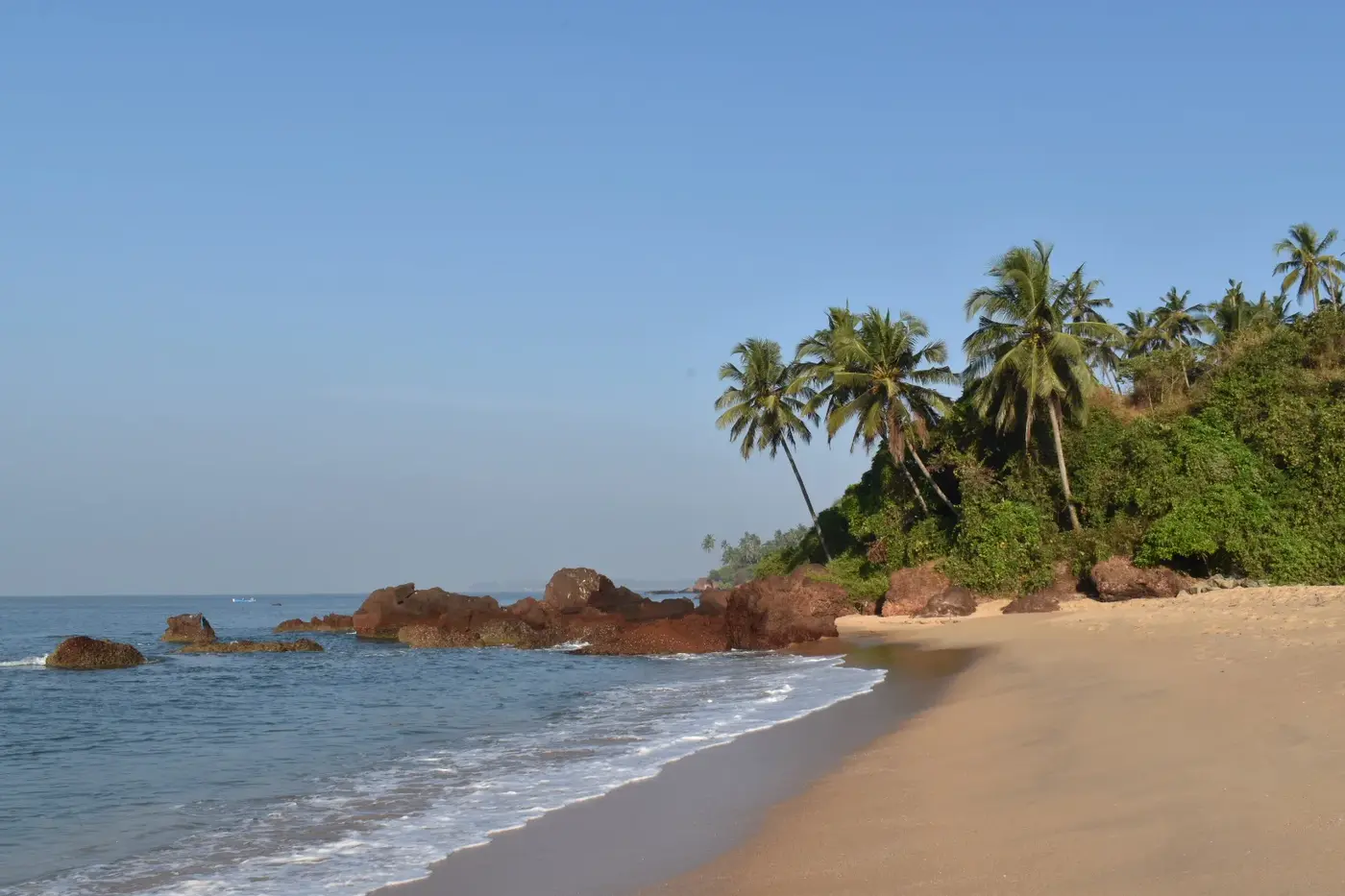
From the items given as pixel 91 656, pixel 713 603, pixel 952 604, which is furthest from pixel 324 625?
pixel 952 604

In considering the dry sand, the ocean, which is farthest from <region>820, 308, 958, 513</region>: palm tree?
the dry sand

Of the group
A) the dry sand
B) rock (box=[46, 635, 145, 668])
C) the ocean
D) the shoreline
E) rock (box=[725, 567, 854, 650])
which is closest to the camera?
the dry sand

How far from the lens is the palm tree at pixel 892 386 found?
34375mm

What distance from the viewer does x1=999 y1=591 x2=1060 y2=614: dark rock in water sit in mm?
27844

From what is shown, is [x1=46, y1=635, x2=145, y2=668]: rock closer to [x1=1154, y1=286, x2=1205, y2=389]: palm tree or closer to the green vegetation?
the green vegetation

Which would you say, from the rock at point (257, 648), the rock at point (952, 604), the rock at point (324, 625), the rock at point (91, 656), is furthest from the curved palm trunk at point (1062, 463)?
the rock at point (324, 625)

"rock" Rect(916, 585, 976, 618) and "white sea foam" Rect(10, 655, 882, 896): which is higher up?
"rock" Rect(916, 585, 976, 618)

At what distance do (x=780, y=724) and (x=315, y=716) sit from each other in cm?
893

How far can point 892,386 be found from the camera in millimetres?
34062

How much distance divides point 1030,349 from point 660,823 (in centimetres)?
2531

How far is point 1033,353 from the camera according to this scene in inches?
1172

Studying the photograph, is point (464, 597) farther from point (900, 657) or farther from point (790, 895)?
point (790, 895)

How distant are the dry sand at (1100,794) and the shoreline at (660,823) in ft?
1.13

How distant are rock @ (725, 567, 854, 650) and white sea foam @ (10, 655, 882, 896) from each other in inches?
451
